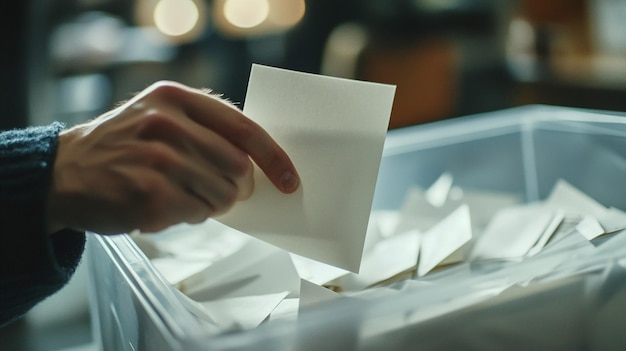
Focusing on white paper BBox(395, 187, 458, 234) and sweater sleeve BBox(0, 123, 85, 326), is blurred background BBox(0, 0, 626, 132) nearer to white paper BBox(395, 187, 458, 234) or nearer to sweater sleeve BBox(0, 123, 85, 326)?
white paper BBox(395, 187, 458, 234)

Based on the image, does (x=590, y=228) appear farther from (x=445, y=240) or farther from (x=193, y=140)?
(x=193, y=140)

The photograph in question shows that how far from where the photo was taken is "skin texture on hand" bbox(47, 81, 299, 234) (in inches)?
13.4

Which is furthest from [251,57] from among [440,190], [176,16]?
[440,190]

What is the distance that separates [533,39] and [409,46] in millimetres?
620

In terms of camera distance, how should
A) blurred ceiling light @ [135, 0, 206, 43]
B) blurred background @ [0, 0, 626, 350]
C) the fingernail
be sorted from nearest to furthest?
the fingernail
blurred background @ [0, 0, 626, 350]
blurred ceiling light @ [135, 0, 206, 43]

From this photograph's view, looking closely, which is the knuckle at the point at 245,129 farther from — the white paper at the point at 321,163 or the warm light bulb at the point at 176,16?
the warm light bulb at the point at 176,16

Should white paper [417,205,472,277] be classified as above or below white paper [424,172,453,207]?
above

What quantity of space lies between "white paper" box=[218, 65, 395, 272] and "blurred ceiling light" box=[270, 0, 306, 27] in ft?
3.84

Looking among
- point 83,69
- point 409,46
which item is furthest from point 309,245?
point 409,46

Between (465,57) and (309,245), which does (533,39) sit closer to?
(465,57)

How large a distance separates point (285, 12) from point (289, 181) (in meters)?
1.22

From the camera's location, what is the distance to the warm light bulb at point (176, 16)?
151 centimetres

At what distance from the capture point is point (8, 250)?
0.34 meters

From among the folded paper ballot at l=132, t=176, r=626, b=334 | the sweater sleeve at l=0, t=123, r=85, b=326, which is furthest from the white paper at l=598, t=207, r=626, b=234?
Answer: the sweater sleeve at l=0, t=123, r=85, b=326
